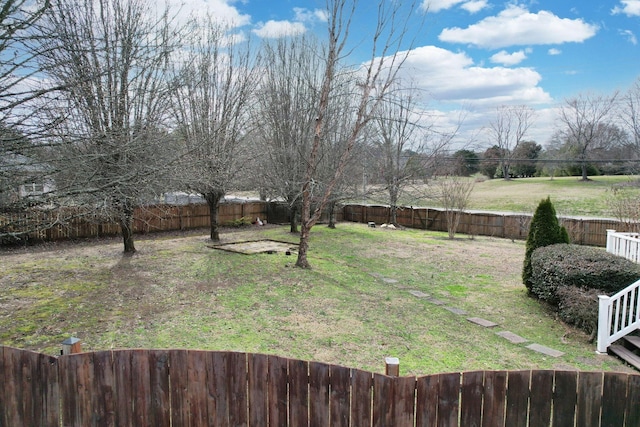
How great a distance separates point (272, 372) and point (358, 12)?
789cm

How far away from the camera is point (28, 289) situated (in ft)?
23.8

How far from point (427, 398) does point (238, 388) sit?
3.90ft

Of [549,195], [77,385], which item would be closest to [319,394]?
[77,385]

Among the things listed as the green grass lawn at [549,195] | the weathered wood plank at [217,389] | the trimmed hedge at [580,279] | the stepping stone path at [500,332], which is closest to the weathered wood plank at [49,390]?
the weathered wood plank at [217,389]

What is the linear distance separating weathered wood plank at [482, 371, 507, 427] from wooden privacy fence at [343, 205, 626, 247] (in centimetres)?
1302

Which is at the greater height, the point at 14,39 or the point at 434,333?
the point at 14,39

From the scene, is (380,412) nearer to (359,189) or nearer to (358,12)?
(358,12)

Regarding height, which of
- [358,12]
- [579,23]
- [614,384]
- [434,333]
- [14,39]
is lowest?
[434,333]

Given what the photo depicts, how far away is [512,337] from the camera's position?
5.71 m

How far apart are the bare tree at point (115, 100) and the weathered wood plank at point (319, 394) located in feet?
11.3

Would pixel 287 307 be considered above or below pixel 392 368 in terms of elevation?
below

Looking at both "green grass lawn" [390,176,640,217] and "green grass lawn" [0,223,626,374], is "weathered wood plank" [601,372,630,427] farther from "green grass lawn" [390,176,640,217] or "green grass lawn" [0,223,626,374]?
"green grass lawn" [390,176,640,217]

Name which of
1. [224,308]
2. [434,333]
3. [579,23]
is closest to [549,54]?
[579,23]

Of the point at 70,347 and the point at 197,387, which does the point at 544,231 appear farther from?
the point at 70,347
